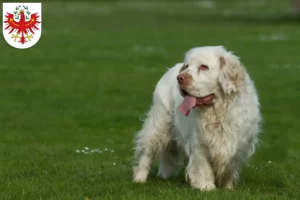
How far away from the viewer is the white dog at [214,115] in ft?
28.0

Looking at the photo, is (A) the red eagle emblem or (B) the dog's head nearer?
(B) the dog's head

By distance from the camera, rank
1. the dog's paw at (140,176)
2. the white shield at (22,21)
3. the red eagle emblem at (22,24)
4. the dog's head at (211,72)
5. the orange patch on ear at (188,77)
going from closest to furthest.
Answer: the orange patch on ear at (188,77) → the dog's head at (211,72) → the dog's paw at (140,176) → the red eagle emblem at (22,24) → the white shield at (22,21)

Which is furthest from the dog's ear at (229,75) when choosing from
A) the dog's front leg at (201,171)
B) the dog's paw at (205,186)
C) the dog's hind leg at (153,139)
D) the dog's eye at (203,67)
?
the dog's hind leg at (153,139)

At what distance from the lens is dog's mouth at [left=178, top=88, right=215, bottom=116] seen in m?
8.48

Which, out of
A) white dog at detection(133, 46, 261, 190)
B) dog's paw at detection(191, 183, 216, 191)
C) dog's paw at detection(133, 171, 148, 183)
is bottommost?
dog's paw at detection(133, 171, 148, 183)

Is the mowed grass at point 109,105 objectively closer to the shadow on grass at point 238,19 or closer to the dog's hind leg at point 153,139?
the dog's hind leg at point 153,139

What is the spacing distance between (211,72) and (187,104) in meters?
0.42

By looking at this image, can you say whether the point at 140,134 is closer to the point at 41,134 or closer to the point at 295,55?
the point at 41,134

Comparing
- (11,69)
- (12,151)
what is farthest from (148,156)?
(11,69)

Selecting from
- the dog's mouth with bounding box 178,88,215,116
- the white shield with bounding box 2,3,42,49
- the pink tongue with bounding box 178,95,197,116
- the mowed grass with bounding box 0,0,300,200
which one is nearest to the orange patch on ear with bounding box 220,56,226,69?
the dog's mouth with bounding box 178,88,215,116

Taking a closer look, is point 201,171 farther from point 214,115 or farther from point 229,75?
point 229,75

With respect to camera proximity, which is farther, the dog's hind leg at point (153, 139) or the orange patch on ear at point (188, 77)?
the dog's hind leg at point (153, 139)

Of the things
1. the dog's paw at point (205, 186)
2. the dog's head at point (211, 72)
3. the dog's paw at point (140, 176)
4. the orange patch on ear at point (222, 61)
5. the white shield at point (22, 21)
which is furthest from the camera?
the white shield at point (22, 21)

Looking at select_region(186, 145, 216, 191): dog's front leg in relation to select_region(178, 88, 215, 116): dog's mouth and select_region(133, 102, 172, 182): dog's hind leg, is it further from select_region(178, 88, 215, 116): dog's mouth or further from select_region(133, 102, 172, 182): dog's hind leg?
select_region(133, 102, 172, 182): dog's hind leg
